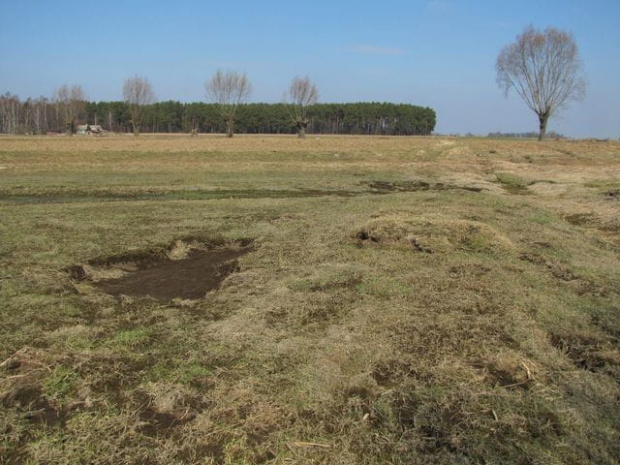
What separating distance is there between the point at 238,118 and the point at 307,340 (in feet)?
387

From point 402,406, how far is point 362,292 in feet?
8.84

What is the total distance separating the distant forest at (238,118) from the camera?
119 metres

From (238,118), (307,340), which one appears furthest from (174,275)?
(238,118)

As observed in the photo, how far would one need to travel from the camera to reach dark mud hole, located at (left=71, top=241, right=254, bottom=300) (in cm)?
702

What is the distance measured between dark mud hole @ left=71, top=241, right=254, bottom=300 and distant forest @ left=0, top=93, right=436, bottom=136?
110 metres

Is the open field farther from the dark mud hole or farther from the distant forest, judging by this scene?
the distant forest

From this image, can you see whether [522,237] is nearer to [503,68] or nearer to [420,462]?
[420,462]

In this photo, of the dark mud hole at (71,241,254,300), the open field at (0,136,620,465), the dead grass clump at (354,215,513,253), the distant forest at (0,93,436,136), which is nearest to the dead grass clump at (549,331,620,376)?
the open field at (0,136,620,465)

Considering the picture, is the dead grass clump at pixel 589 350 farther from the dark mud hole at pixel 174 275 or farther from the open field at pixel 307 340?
the dark mud hole at pixel 174 275

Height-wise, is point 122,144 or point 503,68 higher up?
point 503,68

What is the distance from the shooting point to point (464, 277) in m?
7.14

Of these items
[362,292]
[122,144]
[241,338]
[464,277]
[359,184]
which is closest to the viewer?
[241,338]

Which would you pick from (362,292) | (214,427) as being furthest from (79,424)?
(362,292)

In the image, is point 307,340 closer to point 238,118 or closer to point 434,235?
point 434,235
